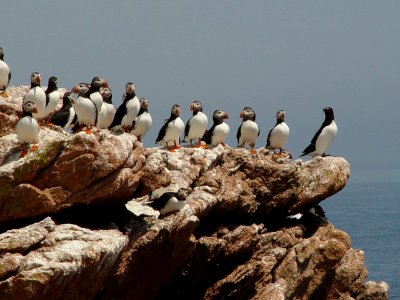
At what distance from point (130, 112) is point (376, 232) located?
9713cm

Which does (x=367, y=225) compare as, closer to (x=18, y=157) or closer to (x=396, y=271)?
(x=396, y=271)

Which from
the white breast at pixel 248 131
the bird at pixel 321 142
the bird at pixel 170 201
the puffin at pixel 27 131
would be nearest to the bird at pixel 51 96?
the puffin at pixel 27 131

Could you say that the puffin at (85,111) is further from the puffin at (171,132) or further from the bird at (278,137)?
the bird at (278,137)

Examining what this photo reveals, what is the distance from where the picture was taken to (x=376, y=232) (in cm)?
12488

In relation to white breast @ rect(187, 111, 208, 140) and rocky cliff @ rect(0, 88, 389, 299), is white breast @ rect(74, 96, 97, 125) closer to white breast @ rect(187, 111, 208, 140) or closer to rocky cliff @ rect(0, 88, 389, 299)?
rocky cliff @ rect(0, 88, 389, 299)

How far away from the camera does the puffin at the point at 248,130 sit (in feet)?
107

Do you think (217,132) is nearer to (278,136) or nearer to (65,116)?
(278,136)

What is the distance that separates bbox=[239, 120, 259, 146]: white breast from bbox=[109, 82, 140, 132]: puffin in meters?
3.44

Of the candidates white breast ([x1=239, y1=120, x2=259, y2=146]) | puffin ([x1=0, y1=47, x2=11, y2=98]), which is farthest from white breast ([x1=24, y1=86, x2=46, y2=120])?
white breast ([x1=239, y1=120, x2=259, y2=146])

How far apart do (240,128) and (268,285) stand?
22.1ft

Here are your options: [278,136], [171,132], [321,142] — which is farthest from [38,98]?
[321,142]

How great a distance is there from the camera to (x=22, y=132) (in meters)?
24.3

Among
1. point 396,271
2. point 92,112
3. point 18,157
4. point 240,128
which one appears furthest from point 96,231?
point 396,271

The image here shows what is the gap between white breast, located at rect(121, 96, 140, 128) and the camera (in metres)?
30.6
